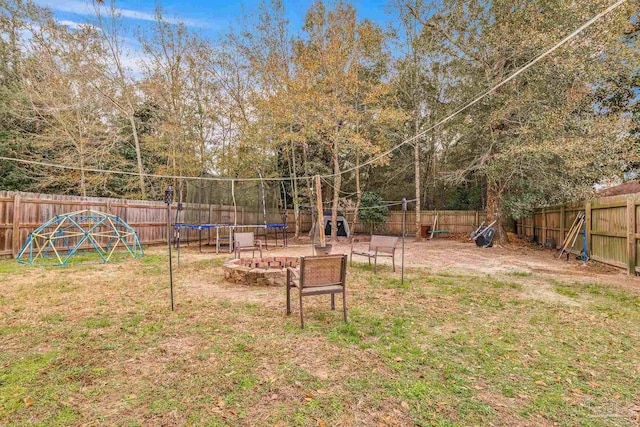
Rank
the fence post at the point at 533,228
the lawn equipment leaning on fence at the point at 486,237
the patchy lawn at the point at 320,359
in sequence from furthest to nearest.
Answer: the fence post at the point at 533,228, the lawn equipment leaning on fence at the point at 486,237, the patchy lawn at the point at 320,359

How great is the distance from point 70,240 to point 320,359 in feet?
33.2

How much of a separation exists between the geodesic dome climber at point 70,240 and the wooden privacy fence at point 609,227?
11.2 meters

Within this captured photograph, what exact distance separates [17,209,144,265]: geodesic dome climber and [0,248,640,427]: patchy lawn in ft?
11.3

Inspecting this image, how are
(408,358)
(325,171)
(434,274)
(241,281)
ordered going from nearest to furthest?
(408,358) → (241,281) → (434,274) → (325,171)

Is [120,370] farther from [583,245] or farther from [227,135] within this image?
[227,135]

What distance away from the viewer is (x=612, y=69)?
29.6ft

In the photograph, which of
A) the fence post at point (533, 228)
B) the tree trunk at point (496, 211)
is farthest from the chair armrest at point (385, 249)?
the fence post at point (533, 228)

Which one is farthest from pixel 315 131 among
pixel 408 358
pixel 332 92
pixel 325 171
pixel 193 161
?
pixel 408 358

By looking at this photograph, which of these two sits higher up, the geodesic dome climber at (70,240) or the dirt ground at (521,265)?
the geodesic dome climber at (70,240)

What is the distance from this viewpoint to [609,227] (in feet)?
24.1

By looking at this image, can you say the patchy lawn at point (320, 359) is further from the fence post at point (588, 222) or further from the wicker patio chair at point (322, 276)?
the fence post at point (588, 222)

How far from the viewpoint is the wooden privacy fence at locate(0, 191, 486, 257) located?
841cm

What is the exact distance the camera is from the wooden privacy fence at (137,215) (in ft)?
27.6

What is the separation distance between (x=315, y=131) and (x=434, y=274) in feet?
27.6
